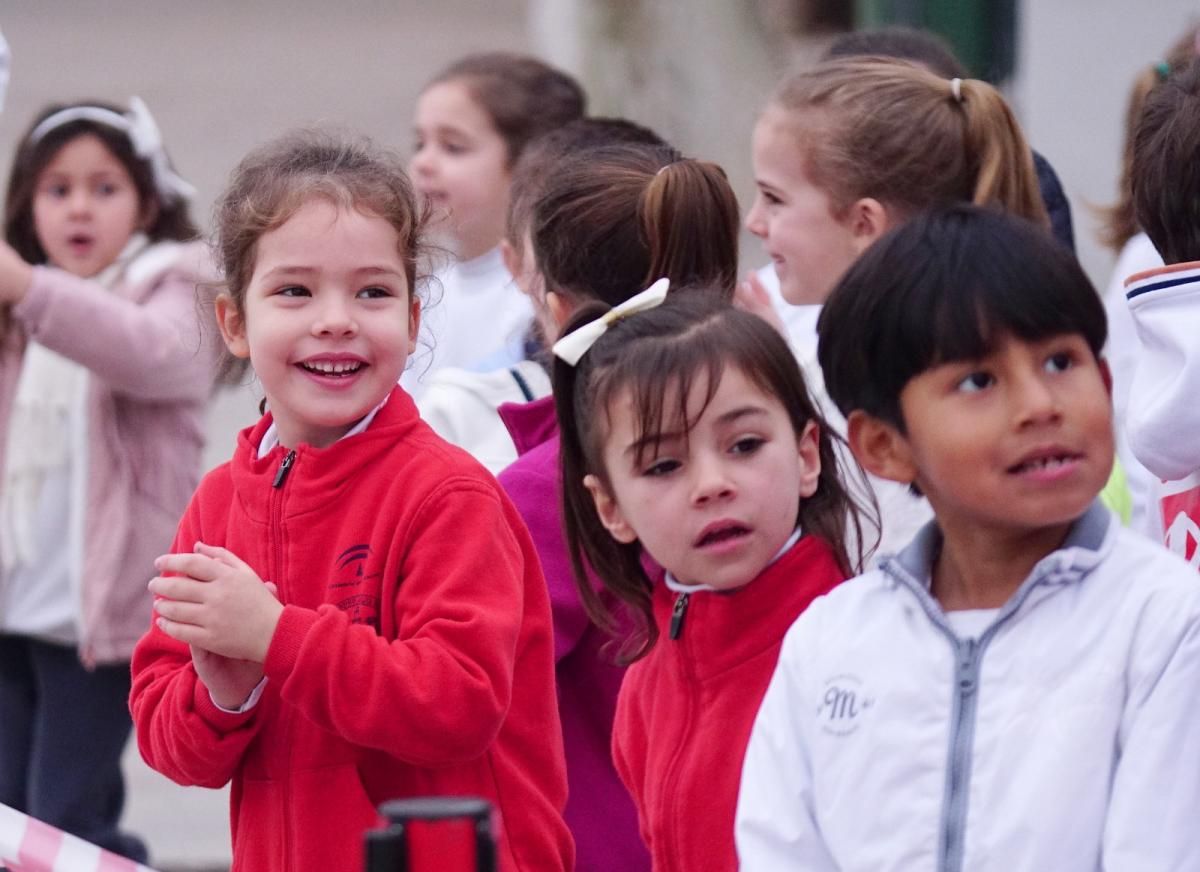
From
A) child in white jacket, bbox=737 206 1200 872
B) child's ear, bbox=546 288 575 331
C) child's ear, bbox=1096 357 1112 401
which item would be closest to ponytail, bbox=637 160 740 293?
child's ear, bbox=546 288 575 331

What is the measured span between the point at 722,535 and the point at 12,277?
2.59m

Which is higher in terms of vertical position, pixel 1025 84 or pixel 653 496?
pixel 1025 84

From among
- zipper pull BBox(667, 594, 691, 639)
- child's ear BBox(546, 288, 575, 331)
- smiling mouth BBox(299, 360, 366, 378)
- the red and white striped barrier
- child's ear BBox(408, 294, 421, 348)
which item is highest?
child's ear BBox(546, 288, 575, 331)

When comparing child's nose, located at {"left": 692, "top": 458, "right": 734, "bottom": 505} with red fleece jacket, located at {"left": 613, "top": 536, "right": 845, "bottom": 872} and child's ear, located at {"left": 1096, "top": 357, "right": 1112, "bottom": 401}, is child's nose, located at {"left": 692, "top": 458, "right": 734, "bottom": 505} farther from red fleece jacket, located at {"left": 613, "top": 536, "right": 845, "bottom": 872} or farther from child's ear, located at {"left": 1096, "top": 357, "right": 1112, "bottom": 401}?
child's ear, located at {"left": 1096, "top": 357, "right": 1112, "bottom": 401}

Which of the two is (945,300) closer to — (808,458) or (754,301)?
(808,458)

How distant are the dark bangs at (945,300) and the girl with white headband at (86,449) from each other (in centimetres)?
269

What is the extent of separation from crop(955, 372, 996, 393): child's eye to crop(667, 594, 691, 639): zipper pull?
2.27 ft

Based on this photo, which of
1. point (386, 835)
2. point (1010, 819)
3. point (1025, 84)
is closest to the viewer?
point (386, 835)

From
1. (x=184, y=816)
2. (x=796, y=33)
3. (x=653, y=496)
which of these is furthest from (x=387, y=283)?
(x=796, y=33)

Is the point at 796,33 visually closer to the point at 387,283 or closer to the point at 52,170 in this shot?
the point at 52,170

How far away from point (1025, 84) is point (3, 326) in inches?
166

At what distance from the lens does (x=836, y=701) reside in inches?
95.7

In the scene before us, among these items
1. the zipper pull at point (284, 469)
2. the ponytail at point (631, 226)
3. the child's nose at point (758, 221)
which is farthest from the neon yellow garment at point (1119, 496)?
the zipper pull at point (284, 469)

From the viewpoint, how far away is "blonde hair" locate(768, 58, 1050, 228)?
12.4ft
